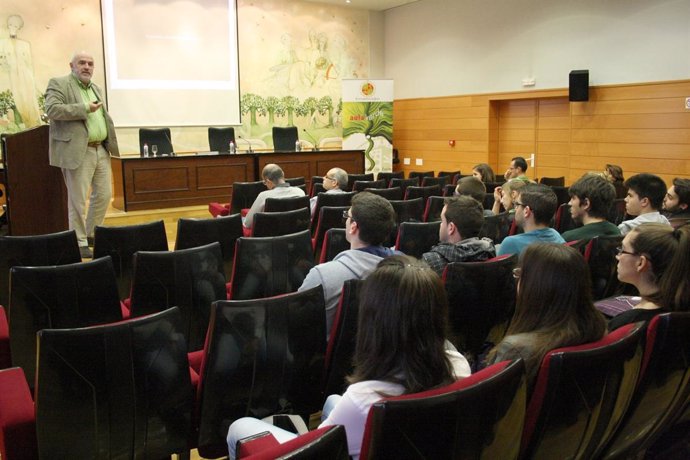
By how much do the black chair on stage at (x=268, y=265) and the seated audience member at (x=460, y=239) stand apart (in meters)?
0.77

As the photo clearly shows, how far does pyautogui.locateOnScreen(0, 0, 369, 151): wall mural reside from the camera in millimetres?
9391

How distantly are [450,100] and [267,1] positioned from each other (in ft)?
13.8

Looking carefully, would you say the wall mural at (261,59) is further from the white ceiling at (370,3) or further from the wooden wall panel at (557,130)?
the wooden wall panel at (557,130)

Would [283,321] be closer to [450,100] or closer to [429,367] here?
[429,367]

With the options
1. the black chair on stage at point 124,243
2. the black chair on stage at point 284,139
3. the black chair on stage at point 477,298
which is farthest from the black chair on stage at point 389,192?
the black chair on stage at point 284,139

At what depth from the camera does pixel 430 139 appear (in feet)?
41.0

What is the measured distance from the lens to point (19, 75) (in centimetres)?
940

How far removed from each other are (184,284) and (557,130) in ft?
28.3

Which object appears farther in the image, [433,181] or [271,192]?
[433,181]

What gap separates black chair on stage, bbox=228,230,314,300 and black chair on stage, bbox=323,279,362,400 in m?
1.01

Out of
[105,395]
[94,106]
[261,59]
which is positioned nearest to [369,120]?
[261,59]

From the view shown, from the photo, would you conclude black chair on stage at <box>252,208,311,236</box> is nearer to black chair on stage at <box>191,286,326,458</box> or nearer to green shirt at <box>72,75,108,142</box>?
black chair on stage at <box>191,286,326,458</box>

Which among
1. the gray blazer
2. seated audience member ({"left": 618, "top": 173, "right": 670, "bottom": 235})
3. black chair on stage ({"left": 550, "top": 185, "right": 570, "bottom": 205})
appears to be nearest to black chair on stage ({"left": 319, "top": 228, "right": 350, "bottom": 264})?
seated audience member ({"left": 618, "top": 173, "right": 670, "bottom": 235})

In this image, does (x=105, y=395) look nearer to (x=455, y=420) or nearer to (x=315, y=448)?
(x=315, y=448)
